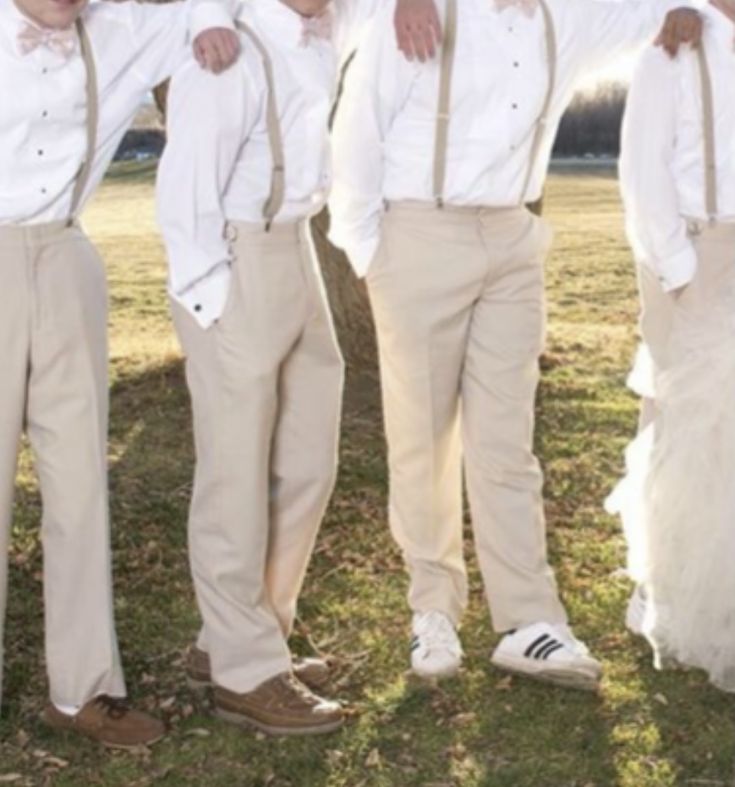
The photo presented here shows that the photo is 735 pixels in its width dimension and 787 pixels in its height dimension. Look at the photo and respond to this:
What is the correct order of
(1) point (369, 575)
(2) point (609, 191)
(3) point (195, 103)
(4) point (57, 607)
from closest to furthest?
(3) point (195, 103), (4) point (57, 607), (1) point (369, 575), (2) point (609, 191)

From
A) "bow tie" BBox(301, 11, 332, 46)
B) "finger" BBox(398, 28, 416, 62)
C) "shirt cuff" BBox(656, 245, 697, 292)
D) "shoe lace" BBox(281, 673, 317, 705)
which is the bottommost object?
"shoe lace" BBox(281, 673, 317, 705)

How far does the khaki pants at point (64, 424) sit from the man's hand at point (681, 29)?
5.50 ft

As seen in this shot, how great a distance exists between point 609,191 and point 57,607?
2272 centimetres

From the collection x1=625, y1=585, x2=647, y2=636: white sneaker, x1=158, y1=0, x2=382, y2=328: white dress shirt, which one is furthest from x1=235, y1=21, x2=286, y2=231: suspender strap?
x1=625, y1=585, x2=647, y2=636: white sneaker

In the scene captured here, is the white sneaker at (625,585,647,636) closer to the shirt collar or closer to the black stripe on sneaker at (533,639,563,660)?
the black stripe on sneaker at (533,639,563,660)

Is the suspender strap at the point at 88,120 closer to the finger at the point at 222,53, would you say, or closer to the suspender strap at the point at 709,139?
the finger at the point at 222,53

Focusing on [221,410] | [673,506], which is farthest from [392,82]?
[673,506]

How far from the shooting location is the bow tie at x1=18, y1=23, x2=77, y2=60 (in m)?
4.39

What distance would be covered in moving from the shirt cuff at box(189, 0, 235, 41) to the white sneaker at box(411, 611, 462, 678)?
1799mm

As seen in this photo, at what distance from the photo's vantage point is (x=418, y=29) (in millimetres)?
4680

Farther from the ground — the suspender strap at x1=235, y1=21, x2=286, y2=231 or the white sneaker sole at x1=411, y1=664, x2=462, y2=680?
the suspender strap at x1=235, y1=21, x2=286, y2=231

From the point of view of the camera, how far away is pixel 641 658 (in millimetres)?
5312

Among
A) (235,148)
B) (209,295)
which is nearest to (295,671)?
(209,295)

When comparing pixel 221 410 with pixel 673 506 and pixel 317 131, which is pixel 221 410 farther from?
pixel 673 506
